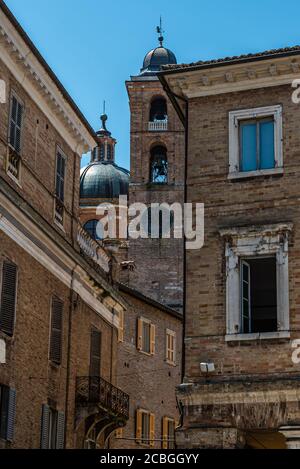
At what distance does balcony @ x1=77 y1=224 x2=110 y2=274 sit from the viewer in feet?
98.3

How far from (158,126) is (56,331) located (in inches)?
1564

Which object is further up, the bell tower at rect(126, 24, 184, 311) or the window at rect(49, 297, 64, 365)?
the bell tower at rect(126, 24, 184, 311)

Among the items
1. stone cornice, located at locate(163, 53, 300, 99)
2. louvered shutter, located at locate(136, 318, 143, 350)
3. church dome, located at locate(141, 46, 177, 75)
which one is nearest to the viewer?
stone cornice, located at locate(163, 53, 300, 99)

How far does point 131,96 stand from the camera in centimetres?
6562

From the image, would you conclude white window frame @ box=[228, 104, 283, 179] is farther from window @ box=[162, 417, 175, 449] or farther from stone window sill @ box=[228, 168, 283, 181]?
window @ box=[162, 417, 175, 449]

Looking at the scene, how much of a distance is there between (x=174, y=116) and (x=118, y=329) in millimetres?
34030

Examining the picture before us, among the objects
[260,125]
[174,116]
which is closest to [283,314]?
[260,125]

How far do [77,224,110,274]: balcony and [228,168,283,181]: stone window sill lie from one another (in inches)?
302

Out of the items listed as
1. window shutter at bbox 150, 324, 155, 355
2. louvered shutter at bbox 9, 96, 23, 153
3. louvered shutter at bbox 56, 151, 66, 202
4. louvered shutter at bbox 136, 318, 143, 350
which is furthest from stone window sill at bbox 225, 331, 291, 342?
window shutter at bbox 150, 324, 155, 355

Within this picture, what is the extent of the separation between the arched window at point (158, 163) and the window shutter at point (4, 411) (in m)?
42.3

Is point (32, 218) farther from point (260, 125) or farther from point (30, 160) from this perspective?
point (260, 125)

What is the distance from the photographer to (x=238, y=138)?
23.6 metres

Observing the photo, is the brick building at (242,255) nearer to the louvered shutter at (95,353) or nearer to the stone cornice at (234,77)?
the stone cornice at (234,77)

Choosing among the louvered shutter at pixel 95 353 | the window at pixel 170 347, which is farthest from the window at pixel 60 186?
the window at pixel 170 347
